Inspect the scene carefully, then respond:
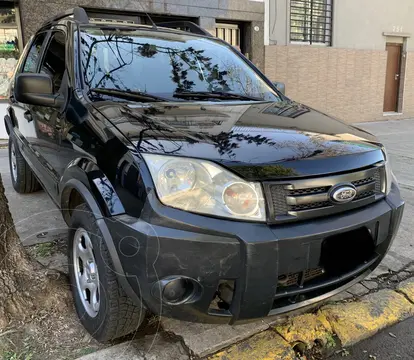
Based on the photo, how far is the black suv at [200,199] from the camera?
1.69 metres

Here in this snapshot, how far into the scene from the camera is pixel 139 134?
188 cm

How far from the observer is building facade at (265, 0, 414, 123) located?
10609 millimetres

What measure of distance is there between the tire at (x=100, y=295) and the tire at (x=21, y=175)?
2.55m

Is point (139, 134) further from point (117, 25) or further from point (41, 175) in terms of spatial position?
point (41, 175)

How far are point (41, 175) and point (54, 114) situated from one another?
80 centimetres

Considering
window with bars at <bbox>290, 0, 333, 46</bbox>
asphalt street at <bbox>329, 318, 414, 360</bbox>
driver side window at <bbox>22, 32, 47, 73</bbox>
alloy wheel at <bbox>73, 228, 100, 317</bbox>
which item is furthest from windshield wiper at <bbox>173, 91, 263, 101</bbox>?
window with bars at <bbox>290, 0, 333, 46</bbox>

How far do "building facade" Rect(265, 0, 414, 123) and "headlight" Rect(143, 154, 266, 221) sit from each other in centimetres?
924

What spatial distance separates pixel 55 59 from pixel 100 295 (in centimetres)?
198

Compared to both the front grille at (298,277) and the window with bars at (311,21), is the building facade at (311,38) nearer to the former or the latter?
the window with bars at (311,21)

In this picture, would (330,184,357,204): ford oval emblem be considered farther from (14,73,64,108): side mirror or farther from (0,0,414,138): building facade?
(0,0,414,138): building facade

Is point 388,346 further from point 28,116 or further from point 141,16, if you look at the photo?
point 141,16

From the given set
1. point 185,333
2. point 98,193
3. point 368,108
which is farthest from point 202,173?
point 368,108

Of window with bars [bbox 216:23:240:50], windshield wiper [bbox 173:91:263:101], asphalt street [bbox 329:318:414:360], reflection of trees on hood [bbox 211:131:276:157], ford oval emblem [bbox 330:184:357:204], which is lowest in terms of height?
asphalt street [bbox 329:318:414:360]

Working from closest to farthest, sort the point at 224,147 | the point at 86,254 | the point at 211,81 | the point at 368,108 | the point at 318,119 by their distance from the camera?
the point at 224,147 → the point at 86,254 → the point at 318,119 → the point at 211,81 → the point at 368,108
